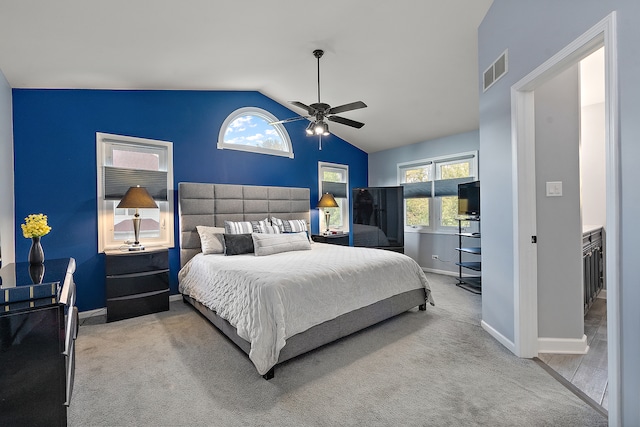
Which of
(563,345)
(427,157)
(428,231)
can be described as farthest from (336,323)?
(427,157)

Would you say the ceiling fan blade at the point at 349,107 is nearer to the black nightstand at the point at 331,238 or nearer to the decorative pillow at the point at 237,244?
the decorative pillow at the point at 237,244

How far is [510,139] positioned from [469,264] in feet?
8.67

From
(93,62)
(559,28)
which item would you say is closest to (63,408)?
(93,62)

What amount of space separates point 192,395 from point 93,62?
3184 mm

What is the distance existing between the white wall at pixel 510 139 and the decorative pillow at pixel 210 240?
3113 mm

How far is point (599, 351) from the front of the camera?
2467 mm

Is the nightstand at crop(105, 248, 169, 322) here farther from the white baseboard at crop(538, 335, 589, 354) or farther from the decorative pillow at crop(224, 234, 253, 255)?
the white baseboard at crop(538, 335, 589, 354)

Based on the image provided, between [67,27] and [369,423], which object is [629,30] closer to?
[369,423]

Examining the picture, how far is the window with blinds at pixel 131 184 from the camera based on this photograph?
11.9ft

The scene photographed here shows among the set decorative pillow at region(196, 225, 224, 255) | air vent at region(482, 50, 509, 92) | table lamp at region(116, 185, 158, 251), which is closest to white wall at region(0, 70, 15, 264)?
table lamp at region(116, 185, 158, 251)

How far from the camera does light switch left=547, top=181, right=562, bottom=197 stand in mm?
2432

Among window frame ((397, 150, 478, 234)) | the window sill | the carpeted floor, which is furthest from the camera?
the window sill

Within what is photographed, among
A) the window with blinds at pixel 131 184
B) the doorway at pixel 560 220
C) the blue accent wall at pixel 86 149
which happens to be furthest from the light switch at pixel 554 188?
the window with blinds at pixel 131 184

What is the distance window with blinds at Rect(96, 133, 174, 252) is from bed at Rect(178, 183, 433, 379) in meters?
0.26
